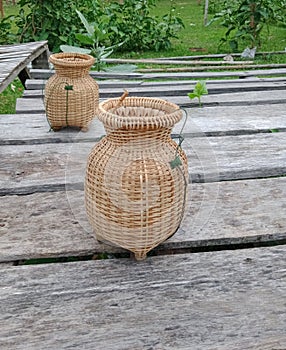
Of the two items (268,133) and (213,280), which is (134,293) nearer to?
(213,280)

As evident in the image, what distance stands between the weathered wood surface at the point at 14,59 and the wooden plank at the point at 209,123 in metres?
0.19

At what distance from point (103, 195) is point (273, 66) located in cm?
380

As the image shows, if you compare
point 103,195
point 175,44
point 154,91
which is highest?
point 103,195

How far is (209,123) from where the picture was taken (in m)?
2.25

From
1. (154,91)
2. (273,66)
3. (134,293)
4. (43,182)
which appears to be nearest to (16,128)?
(43,182)

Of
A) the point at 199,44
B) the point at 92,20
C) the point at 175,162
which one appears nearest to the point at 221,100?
the point at 175,162

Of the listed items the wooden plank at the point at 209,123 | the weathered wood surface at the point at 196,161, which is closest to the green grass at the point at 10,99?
the wooden plank at the point at 209,123

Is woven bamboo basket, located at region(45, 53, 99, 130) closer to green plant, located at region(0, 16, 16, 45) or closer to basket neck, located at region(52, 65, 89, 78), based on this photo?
basket neck, located at region(52, 65, 89, 78)

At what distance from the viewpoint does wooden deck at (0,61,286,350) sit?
3.08ft

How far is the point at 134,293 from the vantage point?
1050mm

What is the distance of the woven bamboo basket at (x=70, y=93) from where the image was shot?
1918 millimetres

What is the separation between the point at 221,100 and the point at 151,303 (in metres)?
1.83

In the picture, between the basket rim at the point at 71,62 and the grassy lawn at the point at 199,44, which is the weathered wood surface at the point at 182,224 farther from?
the grassy lawn at the point at 199,44

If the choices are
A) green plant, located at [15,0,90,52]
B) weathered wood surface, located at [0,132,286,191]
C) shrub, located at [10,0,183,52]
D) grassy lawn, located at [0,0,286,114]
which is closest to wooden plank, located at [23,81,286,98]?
weathered wood surface, located at [0,132,286,191]
